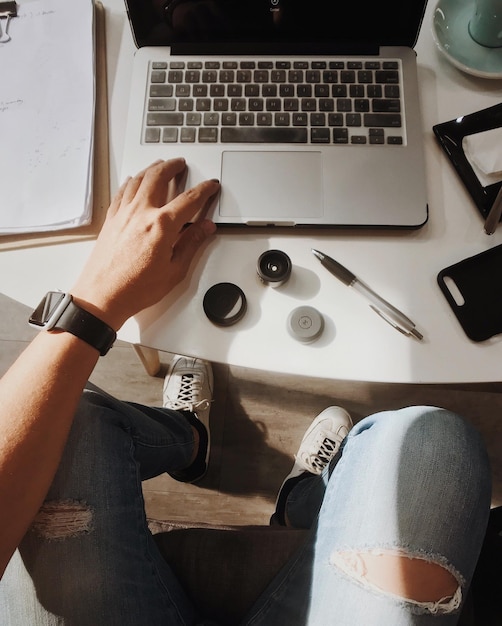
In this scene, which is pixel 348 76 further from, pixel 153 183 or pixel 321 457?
pixel 321 457

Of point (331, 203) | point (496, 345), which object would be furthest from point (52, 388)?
point (496, 345)

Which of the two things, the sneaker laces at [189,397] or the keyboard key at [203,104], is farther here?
the sneaker laces at [189,397]

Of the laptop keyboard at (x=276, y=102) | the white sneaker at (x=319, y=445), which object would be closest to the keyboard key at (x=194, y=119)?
the laptop keyboard at (x=276, y=102)

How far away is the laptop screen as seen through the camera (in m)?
0.67

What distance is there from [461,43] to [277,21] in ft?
0.92

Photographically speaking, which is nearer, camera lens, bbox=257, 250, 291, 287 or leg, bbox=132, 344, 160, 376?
camera lens, bbox=257, 250, 291, 287

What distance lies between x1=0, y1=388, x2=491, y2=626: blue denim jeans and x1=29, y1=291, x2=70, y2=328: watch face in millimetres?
169

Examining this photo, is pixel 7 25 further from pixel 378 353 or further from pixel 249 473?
pixel 249 473

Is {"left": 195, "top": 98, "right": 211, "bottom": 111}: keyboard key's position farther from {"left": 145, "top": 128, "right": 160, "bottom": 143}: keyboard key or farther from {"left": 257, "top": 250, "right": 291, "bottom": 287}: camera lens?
{"left": 257, "top": 250, "right": 291, "bottom": 287}: camera lens

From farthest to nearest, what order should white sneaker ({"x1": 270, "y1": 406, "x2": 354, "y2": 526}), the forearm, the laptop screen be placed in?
1. white sneaker ({"x1": 270, "y1": 406, "x2": 354, "y2": 526})
2. the laptop screen
3. the forearm

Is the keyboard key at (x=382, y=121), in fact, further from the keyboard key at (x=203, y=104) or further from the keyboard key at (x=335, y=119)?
the keyboard key at (x=203, y=104)

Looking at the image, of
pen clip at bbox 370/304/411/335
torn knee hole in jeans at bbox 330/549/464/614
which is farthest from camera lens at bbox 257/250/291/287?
torn knee hole in jeans at bbox 330/549/464/614

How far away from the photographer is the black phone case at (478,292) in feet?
2.07

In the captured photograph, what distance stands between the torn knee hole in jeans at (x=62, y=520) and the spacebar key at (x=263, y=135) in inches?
21.2
